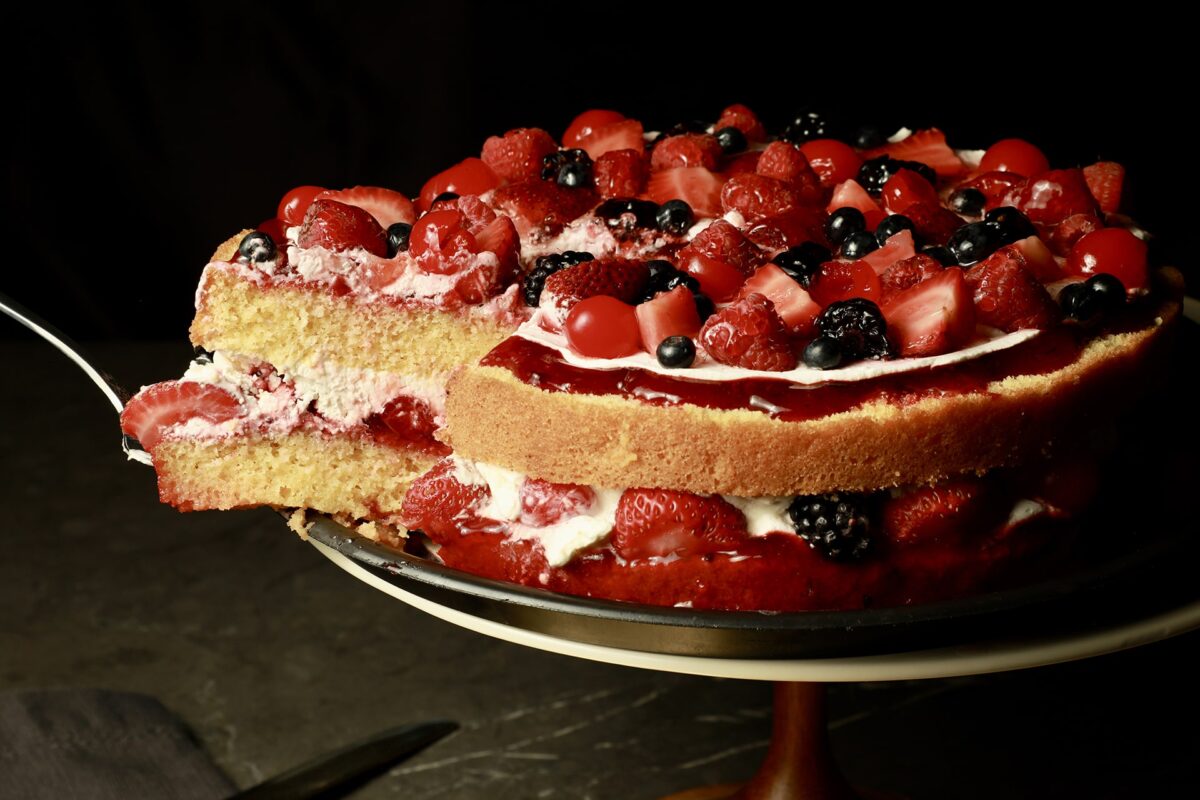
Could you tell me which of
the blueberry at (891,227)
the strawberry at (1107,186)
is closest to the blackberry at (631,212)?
the blueberry at (891,227)

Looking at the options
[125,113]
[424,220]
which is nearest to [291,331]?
[424,220]

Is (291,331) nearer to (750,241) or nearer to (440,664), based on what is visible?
(750,241)

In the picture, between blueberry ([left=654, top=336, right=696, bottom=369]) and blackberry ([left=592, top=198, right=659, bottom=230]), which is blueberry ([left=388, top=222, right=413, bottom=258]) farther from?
blueberry ([left=654, top=336, right=696, bottom=369])

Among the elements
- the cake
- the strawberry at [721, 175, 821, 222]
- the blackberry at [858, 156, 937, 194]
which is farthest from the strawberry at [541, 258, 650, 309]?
the blackberry at [858, 156, 937, 194]

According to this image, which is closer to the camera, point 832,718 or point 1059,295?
point 1059,295

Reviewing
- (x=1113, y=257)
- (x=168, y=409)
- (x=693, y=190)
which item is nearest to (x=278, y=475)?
(x=168, y=409)
